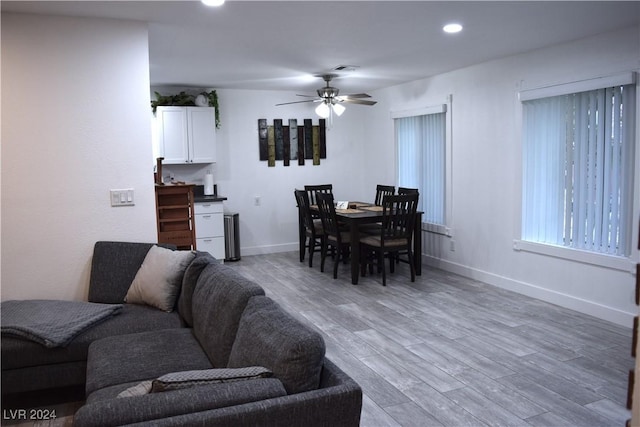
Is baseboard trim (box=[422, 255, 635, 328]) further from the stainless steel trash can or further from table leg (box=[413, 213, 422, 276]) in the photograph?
the stainless steel trash can

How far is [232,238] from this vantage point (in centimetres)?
Answer: 718

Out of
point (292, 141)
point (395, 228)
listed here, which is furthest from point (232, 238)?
point (395, 228)

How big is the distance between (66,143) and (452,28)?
3.08m

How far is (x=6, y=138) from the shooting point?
3547 mm

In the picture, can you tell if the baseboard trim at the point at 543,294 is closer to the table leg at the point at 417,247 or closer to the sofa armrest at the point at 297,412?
the table leg at the point at 417,247

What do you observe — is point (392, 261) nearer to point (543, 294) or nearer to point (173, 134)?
point (543, 294)

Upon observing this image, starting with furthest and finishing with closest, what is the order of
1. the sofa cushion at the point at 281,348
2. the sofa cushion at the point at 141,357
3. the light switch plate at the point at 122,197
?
the light switch plate at the point at 122,197, the sofa cushion at the point at 141,357, the sofa cushion at the point at 281,348

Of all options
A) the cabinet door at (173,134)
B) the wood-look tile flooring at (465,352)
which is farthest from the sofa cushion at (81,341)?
the cabinet door at (173,134)

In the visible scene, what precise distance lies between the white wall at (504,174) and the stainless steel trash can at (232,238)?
8.65 ft

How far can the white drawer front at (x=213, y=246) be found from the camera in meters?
6.70

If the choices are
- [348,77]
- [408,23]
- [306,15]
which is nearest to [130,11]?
[306,15]

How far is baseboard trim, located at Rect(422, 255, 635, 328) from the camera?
430cm

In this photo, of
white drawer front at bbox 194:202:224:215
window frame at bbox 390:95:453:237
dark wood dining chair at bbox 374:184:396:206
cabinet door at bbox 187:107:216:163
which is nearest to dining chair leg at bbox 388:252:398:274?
window frame at bbox 390:95:453:237

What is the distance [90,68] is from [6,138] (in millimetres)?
758
